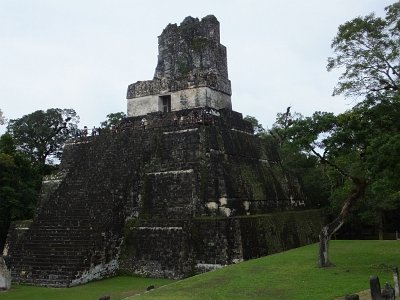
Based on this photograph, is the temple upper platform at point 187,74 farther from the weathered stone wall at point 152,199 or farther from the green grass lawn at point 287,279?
the green grass lawn at point 287,279

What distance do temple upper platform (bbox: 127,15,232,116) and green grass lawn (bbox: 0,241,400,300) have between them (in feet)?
22.9

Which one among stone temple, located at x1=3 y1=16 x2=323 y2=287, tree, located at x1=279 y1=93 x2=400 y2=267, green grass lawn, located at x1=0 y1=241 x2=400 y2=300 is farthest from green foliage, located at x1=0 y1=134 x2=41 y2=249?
tree, located at x1=279 y1=93 x2=400 y2=267

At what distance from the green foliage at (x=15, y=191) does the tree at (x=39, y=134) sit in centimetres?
660

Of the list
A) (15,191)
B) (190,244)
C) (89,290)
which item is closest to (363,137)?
(190,244)

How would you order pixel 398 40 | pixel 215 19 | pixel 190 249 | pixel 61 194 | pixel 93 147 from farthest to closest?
pixel 215 19, pixel 93 147, pixel 61 194, pixel 190 249, pixel 398 40

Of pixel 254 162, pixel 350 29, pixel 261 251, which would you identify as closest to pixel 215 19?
pixel 254 162

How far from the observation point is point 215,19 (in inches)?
746

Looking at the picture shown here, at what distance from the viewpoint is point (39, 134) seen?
3081 cm

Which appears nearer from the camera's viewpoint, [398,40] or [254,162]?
[398,40]

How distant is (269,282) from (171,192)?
601 cm

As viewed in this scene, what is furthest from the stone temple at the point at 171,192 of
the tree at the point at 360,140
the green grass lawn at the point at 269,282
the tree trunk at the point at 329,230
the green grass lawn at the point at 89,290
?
the tree at the point at 360,140

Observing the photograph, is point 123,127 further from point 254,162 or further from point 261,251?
point 261,251

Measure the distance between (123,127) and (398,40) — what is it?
33.6 feet

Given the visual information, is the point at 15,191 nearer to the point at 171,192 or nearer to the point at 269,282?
the point at 171,192
